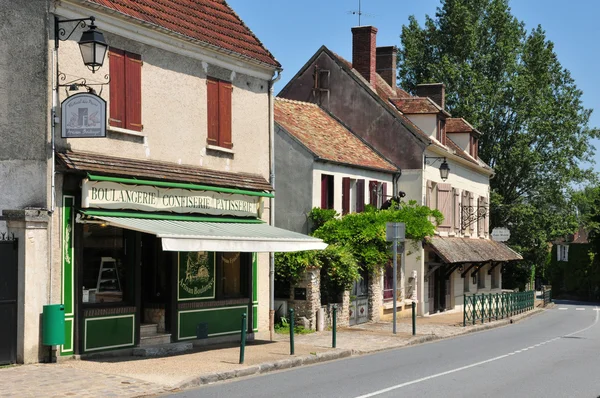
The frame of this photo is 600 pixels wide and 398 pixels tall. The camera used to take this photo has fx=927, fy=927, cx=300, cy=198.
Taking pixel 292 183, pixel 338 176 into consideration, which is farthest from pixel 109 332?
pixel 338 176

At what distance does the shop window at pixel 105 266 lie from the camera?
15.9 metres

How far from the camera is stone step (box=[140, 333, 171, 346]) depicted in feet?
56.6

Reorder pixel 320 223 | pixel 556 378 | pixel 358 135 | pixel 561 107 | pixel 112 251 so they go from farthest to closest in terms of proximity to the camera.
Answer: pixel 561 107, pixel 358 135, pixel 320 223, pixel 112 251, pixel 556 378

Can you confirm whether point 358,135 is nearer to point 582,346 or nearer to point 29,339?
point 582,346

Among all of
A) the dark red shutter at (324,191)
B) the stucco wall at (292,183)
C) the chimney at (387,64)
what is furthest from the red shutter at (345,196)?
the chimney at (387,64)

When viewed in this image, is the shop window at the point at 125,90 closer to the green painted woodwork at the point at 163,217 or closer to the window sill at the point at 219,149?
the green painted woodwork at the point at 163,217

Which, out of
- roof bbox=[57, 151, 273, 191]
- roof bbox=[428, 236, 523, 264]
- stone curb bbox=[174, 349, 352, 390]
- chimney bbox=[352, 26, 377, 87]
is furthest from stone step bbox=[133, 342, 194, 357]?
chimney bbox=[352, 26, 377, 87]

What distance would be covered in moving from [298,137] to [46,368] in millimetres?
16249

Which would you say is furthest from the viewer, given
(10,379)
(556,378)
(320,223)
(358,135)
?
(358,135)

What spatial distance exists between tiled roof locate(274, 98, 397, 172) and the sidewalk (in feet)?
28.6

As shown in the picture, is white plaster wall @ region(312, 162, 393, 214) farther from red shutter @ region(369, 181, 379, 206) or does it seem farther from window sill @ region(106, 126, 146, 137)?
window sill @ region(106, 126, 146, 137)

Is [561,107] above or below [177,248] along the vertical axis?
above

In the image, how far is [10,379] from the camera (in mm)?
12844

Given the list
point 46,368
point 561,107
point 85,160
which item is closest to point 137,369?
point 46,368
